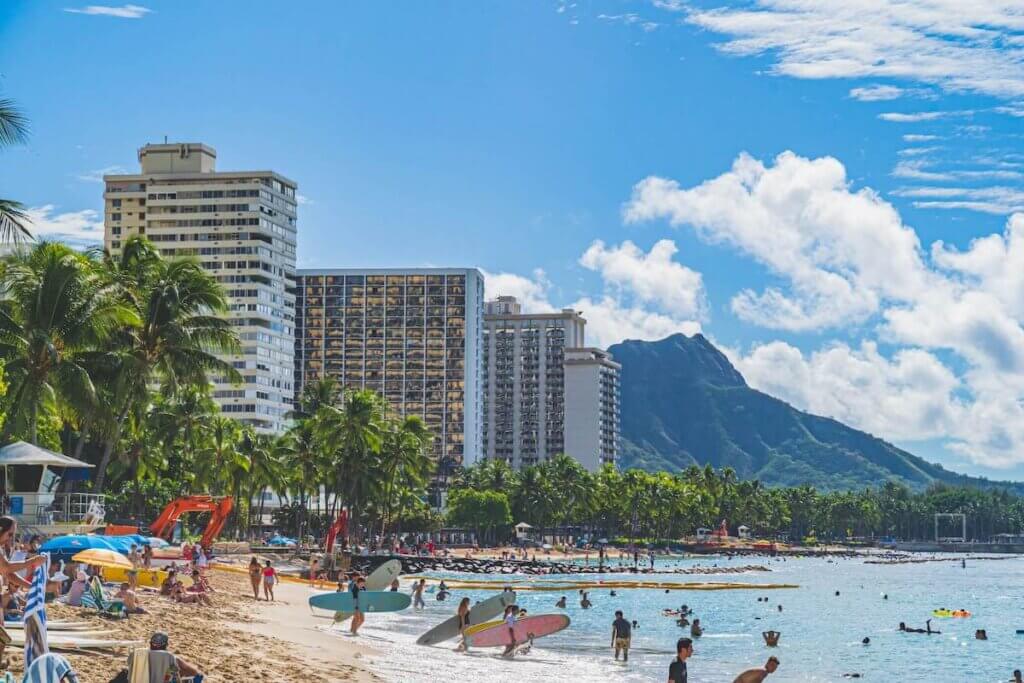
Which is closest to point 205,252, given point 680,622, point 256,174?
point 256,174

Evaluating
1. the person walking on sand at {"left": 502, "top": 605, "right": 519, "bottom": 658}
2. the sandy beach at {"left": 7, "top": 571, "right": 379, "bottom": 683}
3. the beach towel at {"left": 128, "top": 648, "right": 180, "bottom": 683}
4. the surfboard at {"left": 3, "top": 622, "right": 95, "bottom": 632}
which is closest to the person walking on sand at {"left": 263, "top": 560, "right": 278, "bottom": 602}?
the sandy beach at {"left": 7, "top": 571, "right": 379, "bottom": 683}

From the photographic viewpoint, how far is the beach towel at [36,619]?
1445cm

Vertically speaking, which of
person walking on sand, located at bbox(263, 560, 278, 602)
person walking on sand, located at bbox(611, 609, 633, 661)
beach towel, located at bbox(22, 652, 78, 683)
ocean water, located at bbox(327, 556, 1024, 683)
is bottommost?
ocean water, located at bbox(327, 556, 1024, 683)

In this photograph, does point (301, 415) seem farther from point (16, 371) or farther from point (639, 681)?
point (639, 681)

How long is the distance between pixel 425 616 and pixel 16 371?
787 inches

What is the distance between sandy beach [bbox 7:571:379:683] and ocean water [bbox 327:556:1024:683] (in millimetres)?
1617

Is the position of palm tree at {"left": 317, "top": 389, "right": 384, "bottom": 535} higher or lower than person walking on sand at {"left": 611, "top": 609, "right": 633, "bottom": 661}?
higher

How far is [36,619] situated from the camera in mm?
14469

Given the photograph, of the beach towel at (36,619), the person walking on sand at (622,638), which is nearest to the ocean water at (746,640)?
the person walking on sand at (622,638)

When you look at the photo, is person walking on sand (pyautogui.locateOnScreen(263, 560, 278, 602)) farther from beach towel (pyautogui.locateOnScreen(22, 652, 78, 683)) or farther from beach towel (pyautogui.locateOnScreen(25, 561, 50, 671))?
beach towel (pyautogui.locateOnScreen(22, 652, 78, 683))

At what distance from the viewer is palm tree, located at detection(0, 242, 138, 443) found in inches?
1865

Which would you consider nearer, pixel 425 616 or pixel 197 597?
pixel 197 597

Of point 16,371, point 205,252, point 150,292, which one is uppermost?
point 205,252

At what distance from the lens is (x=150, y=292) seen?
54.4 metres
